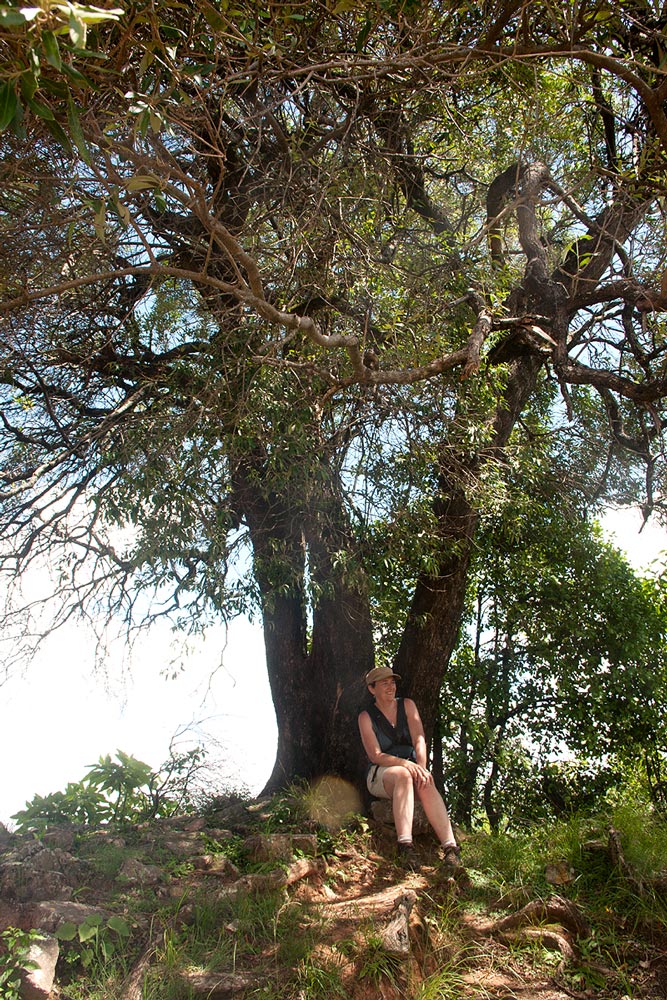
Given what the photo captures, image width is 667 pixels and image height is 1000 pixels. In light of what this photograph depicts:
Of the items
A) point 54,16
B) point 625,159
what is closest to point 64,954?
point 54,16

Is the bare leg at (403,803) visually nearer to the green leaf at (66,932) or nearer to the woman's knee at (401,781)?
the woman's knee at (401,781)

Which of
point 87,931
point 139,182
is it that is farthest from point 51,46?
point 87,931

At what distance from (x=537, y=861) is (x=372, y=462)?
3.23m

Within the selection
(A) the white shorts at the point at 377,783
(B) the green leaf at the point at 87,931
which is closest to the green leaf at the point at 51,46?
(B) the green leaf at the point at 87,931

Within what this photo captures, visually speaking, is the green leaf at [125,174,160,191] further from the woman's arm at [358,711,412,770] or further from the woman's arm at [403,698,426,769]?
the woman's arm at [403,698,426,769]

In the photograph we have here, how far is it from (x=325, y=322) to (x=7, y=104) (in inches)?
175

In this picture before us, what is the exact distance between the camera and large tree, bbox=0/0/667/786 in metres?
5.25

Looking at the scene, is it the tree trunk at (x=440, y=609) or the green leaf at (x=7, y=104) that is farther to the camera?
the tree trunk at (x=440, y=609)

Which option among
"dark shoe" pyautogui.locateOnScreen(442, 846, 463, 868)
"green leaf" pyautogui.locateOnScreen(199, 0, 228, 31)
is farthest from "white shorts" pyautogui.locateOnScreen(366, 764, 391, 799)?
"green leaf" pyautogui.locateOnScreen(199, 0, 228, 31)

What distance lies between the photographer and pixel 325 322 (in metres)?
6.96

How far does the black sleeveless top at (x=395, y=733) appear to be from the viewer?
20.4 ft

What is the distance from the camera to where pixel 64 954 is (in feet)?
14.3

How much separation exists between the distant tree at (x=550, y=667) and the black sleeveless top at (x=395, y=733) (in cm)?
243

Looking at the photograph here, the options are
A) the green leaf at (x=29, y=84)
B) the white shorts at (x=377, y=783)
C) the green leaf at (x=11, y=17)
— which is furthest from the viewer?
the white shorts at (x=377, y=783)
